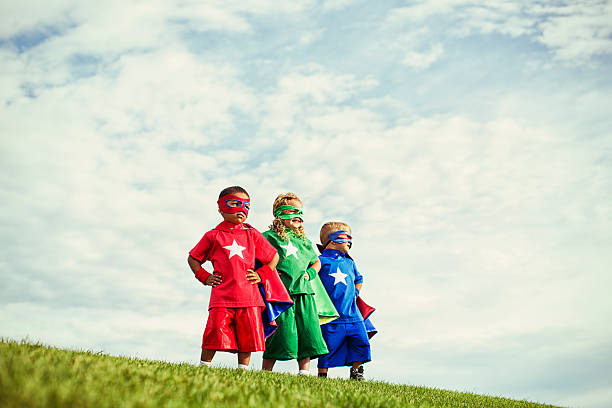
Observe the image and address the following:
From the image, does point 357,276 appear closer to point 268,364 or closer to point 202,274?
point 268,364

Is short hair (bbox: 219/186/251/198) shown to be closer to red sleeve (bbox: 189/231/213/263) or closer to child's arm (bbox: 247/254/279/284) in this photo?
red sleeve (bbox: 189/231/213/263)

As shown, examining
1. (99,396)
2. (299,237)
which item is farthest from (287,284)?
(99,396)

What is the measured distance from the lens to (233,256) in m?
8.09

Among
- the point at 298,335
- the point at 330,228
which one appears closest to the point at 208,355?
the point at 298,335

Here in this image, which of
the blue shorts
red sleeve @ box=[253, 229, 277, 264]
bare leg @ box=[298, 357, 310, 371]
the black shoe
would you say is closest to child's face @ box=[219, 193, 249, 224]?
red sleeve @ box=[253, 229, 277, 264]

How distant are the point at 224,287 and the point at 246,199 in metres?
1.48

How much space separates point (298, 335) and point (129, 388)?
4950 millimetres

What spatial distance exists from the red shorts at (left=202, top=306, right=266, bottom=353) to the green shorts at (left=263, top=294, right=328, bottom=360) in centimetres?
77

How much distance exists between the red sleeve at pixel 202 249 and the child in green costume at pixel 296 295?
1274 millimetres

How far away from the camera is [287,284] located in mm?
9078

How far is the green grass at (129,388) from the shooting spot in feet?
11.9

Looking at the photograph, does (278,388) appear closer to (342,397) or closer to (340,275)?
(342,397)

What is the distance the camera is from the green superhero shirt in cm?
907

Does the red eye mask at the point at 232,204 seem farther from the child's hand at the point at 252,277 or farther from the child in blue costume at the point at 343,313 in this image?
the child in blue costume at the point at 343,313
